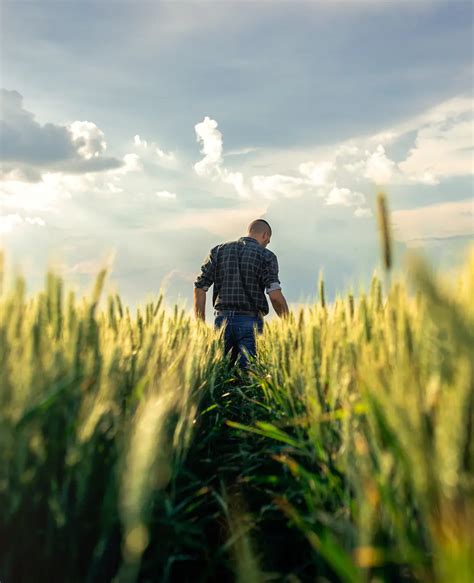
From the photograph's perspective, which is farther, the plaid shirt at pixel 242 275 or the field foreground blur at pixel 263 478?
the plaid shirt at pixel 242 275

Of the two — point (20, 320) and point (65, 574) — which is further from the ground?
point (20, 320)

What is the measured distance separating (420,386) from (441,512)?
8.5 inches

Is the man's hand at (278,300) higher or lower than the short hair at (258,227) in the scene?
lower

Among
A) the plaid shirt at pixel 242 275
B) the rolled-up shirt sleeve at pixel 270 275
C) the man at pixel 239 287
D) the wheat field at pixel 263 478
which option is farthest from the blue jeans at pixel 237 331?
the wheat field at pixel 263 478

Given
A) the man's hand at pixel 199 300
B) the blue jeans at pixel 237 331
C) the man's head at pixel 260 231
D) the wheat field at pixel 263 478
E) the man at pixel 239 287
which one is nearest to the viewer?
the wheat field at pixel 263 478

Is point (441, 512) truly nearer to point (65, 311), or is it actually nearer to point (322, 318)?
point (65, 311)

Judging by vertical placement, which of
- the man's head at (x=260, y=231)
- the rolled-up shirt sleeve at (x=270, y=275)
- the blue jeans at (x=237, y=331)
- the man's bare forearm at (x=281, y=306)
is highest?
the man's head at (x=260, y=231)

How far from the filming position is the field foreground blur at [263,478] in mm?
781

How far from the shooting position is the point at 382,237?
1356 millimetres

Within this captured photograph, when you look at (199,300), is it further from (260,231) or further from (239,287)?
(260,231)

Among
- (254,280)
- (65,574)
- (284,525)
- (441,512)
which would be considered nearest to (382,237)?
(441,512)

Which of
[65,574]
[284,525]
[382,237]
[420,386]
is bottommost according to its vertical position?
[284,525]

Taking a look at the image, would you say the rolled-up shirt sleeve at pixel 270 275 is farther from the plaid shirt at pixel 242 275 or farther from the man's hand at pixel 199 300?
the man's hand at pixel 199 300

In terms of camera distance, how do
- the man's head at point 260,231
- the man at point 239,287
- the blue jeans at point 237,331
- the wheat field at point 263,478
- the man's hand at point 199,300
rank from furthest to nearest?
the man's head at point 260,231, the man's hand at point 199,300, the man at point 239,287, the blue jeans at point 237,331, the wheat field at point 263,478
